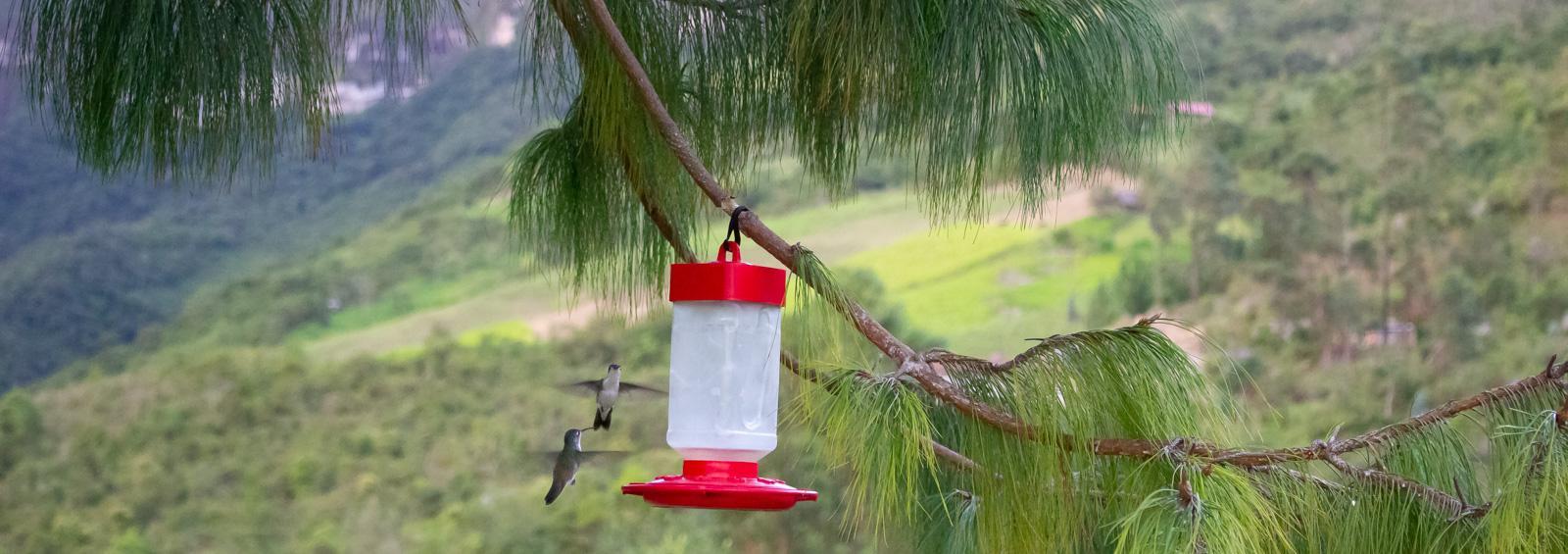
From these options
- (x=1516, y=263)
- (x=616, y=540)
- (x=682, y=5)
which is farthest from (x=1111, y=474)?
(x=1516, y=263)

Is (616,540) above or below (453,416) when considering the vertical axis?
below

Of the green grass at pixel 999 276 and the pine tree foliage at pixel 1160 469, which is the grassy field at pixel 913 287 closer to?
the green grass at pixel 999 276

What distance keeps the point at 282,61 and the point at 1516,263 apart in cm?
447

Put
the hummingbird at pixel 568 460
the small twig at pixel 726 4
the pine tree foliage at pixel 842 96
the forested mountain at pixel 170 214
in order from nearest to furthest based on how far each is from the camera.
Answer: the pine tree foliage at pixel 842 96
the small twig at pixel 726 4
the hummingbird at pixel 568 460
the forested mountain at pixel 170 214

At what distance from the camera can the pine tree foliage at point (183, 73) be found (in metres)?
0.90

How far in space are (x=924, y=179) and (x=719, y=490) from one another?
45cm

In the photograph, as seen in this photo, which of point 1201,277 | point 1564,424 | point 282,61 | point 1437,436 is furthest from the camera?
point 1201,277

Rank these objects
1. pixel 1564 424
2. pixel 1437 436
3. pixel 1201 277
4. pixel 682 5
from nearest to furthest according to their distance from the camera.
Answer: pixel 1564 424 < pixel 1437 436 < pixel 682 5 < pixel 1201 277

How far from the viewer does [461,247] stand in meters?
4.73

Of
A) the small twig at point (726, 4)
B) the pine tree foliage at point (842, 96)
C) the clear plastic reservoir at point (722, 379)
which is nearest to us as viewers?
the clear plastic reservoir at point (722, 379)

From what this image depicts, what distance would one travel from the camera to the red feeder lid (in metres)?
0.65

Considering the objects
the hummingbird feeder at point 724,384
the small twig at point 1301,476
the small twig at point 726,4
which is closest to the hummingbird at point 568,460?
the small twig at point 726,4

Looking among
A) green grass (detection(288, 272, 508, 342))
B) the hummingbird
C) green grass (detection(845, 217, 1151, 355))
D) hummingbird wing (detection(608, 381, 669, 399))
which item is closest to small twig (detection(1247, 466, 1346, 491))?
hummingbird wing (detection(608, 381, 669, 399))

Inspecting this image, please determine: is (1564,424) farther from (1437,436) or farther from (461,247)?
(461,247)
